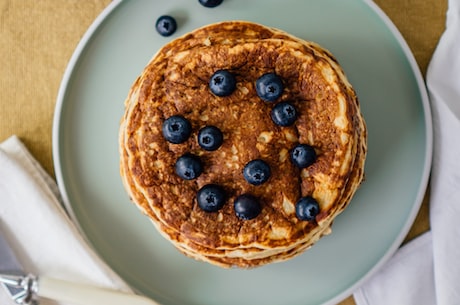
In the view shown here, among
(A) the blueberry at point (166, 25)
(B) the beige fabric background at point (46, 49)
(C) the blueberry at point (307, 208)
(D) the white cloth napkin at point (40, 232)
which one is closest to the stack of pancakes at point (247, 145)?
(C) the blueberry at point (307, 208)

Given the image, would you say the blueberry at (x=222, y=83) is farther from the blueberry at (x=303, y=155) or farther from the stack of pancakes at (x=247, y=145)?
the blueberry at (x=303, y=155)

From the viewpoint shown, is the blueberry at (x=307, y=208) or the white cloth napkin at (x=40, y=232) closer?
the blueberry at (x=307, y=208)

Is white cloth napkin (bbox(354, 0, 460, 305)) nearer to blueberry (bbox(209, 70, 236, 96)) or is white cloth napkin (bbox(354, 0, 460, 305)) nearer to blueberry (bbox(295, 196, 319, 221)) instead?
blueberry (bbox(295, 196, 319, 221))

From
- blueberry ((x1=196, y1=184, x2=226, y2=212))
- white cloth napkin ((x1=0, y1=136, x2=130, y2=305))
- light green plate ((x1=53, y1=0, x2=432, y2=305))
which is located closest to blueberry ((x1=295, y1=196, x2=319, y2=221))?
blueberry ((x1=196, y1=184, x2=226, y2=212))

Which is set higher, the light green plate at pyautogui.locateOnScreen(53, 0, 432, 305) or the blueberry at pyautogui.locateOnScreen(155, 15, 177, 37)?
the blueberry at pyautogui.locateOnScreen(155, 15, 177, 37)

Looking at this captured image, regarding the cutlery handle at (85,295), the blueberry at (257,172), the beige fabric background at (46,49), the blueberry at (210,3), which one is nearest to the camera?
the blueberry at (257,172)

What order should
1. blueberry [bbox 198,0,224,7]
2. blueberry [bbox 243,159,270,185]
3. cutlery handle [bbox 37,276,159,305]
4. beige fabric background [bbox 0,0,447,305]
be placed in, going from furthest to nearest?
beige fabric background [bbox 0,0,447,305]
blueberry [bbox 198,0,224,7]
cutlery handle [bbox 37,276,159,305]
blueberry [bbox 243,159,270,185]
